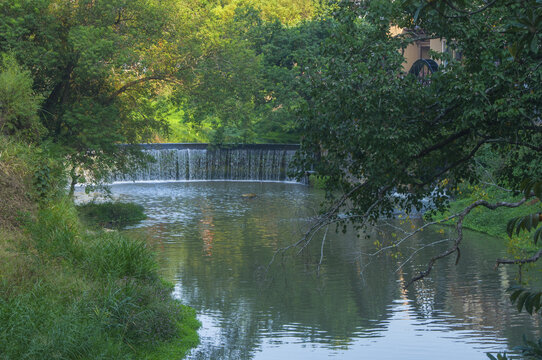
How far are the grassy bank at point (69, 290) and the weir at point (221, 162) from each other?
28028mm

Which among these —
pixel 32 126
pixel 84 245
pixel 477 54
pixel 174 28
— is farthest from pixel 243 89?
pixel 477 54

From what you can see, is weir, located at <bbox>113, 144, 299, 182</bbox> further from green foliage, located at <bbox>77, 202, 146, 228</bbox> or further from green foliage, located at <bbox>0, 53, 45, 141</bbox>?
green foliage, located at <bbox>0, 53, 45, 141</bbox>

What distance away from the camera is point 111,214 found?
95.5 ft

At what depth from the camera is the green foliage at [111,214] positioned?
2780 centimetres

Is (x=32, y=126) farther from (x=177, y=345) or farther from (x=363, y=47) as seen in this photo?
(x=363, y=47)

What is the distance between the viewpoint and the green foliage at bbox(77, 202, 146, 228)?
27.8 meters

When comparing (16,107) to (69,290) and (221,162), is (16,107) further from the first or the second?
(221,162)

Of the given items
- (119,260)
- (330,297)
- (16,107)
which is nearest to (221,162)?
(16,107)

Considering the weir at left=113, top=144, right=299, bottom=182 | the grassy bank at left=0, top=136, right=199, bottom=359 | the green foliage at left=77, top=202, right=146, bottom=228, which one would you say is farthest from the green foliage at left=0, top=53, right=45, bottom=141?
the weir at left=113, top=144, right=299, bottom=182

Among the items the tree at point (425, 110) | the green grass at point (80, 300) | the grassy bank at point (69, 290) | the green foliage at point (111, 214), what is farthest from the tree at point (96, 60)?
the tree at point (425, 110)

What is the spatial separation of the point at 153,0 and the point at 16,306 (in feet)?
58.1

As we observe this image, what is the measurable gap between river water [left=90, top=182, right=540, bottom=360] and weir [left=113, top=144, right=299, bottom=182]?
16.4 m

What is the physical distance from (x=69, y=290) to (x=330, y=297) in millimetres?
7015

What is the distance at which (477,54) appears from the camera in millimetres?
10188
